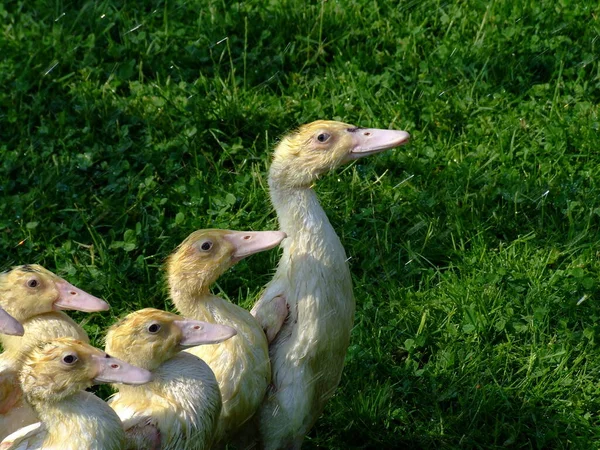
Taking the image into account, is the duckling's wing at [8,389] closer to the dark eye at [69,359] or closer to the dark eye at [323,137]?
the dark eye at [69,359]

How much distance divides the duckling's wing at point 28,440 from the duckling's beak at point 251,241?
1119 mm

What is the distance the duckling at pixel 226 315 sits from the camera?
5254 mm

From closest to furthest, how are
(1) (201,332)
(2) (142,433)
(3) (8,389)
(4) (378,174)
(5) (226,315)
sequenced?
(2) (142,433) < (1) (201,332) < (3) (8,389) < (5) (226,315) < (4) (378,174)

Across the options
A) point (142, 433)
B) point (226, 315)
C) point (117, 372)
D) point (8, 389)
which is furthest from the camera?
point (226, 315)

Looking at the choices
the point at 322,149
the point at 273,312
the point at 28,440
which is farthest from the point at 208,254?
the point at 28,440

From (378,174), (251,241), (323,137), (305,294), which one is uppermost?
(323,137)

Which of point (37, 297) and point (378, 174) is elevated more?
point (37, 297)

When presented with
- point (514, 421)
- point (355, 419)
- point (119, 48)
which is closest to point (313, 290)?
point (355, 419)

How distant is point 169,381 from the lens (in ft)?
16.7

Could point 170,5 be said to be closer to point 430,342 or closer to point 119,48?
point 119,48

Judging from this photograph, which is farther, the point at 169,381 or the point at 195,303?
the point at 195,303

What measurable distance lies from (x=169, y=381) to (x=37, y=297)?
809mm

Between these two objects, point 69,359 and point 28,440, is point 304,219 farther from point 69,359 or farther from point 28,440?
point 28,440

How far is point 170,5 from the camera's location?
835 centimetres
